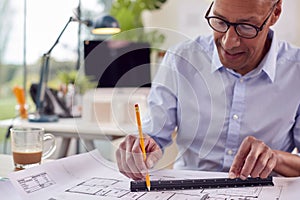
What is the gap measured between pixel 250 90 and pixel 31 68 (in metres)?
2.42

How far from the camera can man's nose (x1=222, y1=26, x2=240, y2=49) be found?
1.18 metres

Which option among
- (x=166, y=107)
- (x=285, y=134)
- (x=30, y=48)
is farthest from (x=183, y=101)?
(x=30, y=48)

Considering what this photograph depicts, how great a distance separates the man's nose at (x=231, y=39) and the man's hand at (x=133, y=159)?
34 cm

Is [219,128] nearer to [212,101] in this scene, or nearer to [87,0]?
[212,101]

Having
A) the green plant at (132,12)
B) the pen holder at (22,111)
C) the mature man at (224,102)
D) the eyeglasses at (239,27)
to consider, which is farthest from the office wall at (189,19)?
the eyeglasses at (239,27)

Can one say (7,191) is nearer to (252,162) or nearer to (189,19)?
(252,162)

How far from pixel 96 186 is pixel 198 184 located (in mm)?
223

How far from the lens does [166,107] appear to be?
4.40 ft

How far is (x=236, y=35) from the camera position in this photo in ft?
3.88

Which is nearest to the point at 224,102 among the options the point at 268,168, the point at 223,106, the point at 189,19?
the point at 223,106

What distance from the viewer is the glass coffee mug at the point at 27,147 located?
1.12m

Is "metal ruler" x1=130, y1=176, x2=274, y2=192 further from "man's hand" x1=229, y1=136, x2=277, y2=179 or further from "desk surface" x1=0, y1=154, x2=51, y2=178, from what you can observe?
"desk surface" x1=0, y1=154, x2=51, y2=178

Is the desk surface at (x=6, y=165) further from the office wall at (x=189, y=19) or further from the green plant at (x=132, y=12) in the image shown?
the office wall at (x=189, y=19)

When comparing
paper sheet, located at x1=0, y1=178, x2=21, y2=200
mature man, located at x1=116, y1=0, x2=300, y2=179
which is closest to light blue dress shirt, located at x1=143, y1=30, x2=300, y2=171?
mature man, located at x1=116, y1=0, x2=300, y2=179
